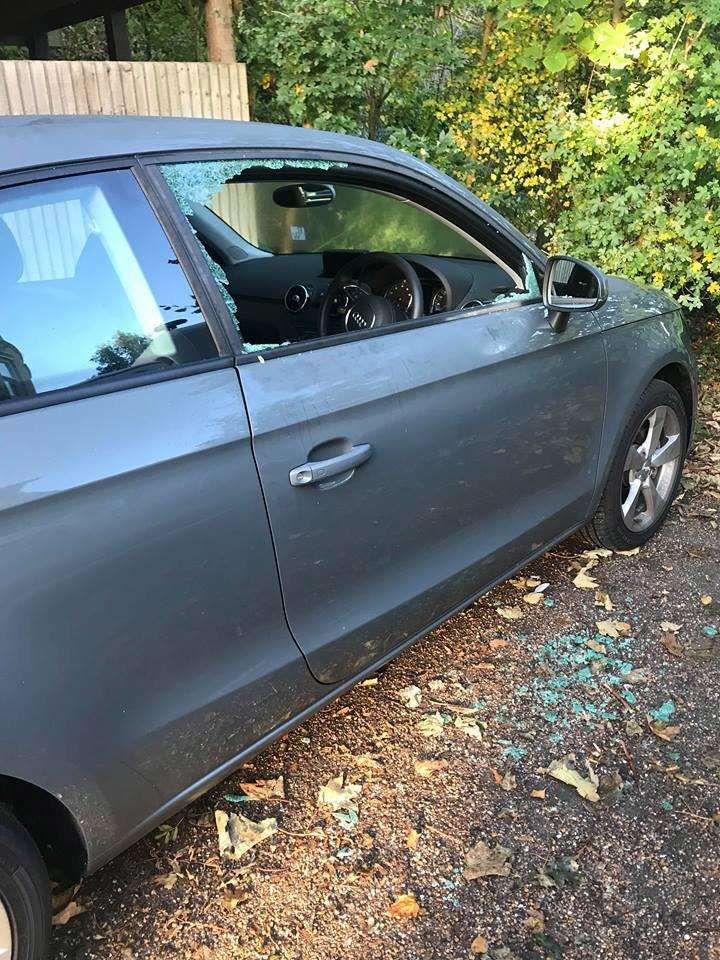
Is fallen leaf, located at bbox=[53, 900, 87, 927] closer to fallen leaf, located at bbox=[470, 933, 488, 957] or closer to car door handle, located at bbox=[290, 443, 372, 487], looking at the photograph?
fallen leaf, located at bbox=[470, 933, 488, 957]

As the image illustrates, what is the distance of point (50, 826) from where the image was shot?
1.70m

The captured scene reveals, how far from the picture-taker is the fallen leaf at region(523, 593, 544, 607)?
326 cm

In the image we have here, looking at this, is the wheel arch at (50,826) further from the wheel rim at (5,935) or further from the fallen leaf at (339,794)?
the fallen leaf at (339,794)

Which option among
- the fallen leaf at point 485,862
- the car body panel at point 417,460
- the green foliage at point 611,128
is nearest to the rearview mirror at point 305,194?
the car body panel at point 417,460

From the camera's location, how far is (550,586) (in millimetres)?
3361

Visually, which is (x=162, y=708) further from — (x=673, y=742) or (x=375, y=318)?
(x=673, y=742)

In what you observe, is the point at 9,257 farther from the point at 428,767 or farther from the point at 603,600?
the point at 603,600

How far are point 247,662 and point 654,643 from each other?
175 centimetres

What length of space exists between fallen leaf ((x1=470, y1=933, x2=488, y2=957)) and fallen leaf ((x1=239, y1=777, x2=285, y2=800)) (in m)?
0.69

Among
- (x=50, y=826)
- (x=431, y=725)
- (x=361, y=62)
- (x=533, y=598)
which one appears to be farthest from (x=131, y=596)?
(x=361, y=62)

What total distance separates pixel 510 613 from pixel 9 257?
229 cm

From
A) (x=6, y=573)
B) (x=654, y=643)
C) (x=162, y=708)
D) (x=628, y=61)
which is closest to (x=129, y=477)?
(x=6, y=573)

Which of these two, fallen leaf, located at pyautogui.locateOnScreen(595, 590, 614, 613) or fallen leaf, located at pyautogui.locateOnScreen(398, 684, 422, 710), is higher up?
fallen leaf, located at pyautogui.locateOnScreen(595, 590, 614, 613)

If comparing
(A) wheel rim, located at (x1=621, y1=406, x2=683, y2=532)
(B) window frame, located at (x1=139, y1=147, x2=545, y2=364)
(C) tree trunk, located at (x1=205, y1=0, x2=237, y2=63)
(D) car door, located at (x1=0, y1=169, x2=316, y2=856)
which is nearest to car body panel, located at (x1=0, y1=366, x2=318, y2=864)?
(D) car door, located at (x1=0, y1=169, x2=316, y2=856)
